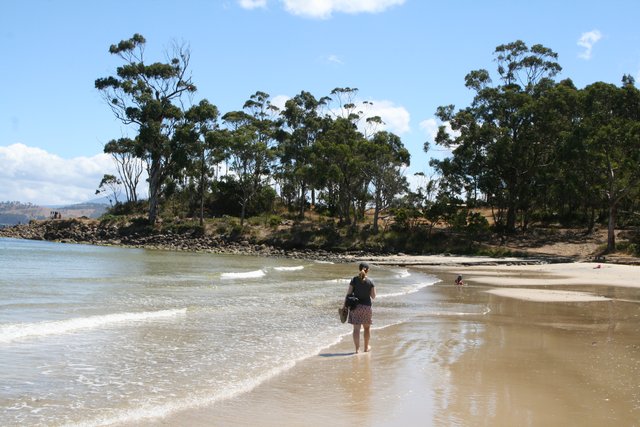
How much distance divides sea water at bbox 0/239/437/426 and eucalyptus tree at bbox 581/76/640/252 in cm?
2400

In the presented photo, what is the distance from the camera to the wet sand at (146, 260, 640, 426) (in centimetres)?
660

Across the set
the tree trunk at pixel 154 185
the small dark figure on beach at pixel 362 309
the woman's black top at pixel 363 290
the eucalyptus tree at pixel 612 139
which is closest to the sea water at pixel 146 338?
the small dark figure on beach at pixel 362 309

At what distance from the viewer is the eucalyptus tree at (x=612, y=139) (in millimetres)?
39156

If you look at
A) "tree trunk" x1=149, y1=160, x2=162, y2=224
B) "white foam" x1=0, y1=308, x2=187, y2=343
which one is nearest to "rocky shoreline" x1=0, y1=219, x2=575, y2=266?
"tree trunk" x1=149, y1=160, x2=162, y2=224

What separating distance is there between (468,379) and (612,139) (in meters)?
36.8

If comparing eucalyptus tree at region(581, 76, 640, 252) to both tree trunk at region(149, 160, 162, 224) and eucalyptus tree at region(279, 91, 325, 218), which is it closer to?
eucalyptus tree at region(279, 91, 325, 218)

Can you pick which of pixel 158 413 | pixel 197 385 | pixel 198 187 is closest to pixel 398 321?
pixel 197 385

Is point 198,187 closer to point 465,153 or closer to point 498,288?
point 465,153

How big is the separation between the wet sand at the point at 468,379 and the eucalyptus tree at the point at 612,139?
27.9 meters

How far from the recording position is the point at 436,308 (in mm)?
16906

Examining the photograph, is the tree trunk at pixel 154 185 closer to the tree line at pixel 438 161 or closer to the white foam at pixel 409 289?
the tree line at pixel 438 161

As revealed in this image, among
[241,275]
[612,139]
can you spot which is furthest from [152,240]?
[612,139]

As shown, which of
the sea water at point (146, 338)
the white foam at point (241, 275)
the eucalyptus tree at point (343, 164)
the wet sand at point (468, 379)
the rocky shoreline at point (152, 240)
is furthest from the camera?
the eucalyptus tree at point (343, 164)

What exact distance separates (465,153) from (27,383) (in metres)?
45.8
